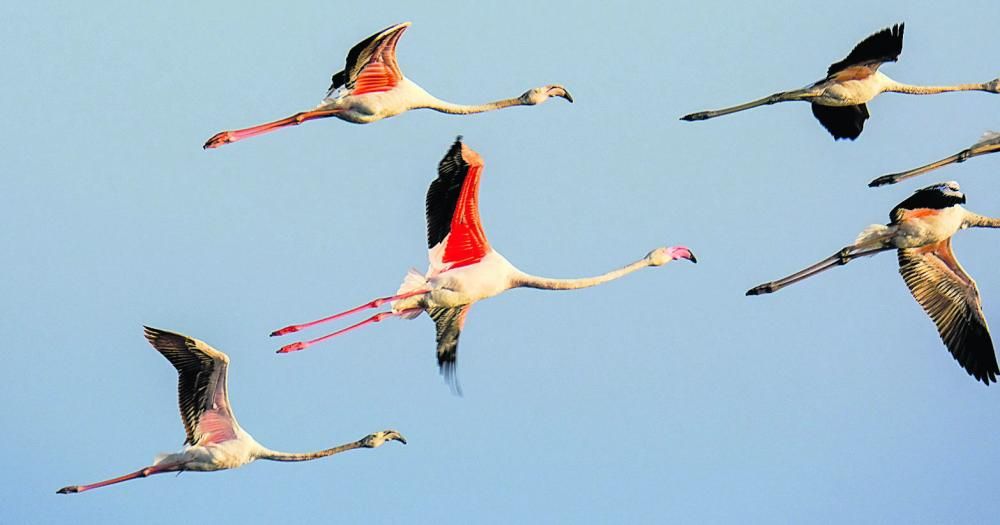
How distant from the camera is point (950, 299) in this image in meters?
23.1

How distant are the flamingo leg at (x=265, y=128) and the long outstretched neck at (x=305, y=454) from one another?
3.69 meters

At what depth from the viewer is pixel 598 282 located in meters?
Result: 22.6

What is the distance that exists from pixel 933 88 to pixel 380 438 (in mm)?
8181

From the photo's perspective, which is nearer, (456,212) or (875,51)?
(456,212)

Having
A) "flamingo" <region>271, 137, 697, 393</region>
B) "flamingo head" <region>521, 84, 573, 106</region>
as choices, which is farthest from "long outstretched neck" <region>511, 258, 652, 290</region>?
"flamingo head" <region>521, 84, 573, 106</region>

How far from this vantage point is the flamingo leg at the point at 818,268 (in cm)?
2286

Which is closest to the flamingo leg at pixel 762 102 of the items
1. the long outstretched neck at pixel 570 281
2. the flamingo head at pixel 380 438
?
the long outstretched neck at pixel 570 281

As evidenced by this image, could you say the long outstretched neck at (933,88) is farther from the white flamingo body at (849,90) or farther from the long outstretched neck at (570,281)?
the long outstretched neck at (570,281)

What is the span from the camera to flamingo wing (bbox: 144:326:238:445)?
849 inches

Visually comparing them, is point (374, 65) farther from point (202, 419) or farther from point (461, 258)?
point (202, 419)

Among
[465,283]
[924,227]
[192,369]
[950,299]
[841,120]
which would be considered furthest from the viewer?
[841,120]

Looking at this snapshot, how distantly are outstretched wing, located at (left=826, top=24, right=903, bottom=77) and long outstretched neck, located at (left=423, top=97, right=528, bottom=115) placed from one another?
3.76 metres

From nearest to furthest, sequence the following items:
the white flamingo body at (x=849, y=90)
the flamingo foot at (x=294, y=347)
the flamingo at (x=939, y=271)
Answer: the flamingo foot at (x=294, y=347) → the flamingo at (x=939, y=271) → the white flamingo body at (x=849, y=90)

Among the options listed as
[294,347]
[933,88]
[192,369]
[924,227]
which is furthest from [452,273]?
[933,88]
